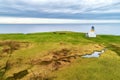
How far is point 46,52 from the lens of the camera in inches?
2112

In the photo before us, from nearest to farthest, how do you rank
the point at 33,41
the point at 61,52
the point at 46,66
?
the point at 46,66
the point at 61,52
the point at 33,41

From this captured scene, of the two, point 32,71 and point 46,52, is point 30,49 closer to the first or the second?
point 46,52

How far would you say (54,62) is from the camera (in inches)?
1924

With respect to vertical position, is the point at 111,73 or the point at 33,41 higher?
the point at 33,41

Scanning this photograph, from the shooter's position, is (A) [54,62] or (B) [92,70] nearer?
(B) [92,70]

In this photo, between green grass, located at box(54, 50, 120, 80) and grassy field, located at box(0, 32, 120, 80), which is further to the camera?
grassy field, located at box(0, 32, 120, 80)

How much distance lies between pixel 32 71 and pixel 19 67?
4304mm

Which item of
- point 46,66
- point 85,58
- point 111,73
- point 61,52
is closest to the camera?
point 111,73

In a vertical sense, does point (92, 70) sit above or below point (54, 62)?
below

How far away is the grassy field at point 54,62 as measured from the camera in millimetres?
42959

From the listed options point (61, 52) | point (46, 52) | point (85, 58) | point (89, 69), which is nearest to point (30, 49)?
point (46, 52)

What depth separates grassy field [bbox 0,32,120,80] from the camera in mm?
42959

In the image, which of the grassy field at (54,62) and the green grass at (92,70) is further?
the grassy field at (54,62)

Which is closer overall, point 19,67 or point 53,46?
point 19,67
